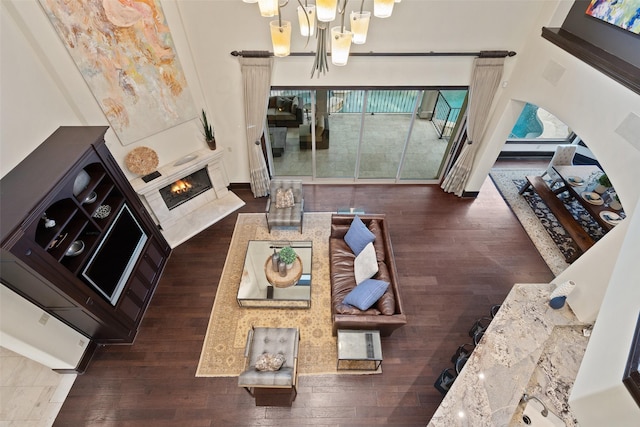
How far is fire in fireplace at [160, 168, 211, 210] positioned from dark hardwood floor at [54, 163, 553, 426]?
2.65ft

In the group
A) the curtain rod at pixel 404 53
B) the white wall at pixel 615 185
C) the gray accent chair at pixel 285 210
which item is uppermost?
the curtain rod at pixel 404 53

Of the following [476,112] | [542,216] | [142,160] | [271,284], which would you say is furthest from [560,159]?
[142,160]

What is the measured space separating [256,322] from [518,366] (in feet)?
11.0

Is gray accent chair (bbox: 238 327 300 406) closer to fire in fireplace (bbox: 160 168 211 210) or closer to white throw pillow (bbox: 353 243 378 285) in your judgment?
white throw pillow (bbox: 353 243 378 285)

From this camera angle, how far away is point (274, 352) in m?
3.89

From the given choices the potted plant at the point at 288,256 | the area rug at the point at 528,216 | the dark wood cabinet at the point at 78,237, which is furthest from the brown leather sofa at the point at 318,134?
the area rug at the point at 528,216

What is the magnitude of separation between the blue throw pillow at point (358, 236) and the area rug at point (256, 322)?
67 centimetres

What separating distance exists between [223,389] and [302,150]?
4.74 metres

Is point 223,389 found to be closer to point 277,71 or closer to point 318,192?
point 318,192

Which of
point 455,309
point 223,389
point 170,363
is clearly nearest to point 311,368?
point 223,389

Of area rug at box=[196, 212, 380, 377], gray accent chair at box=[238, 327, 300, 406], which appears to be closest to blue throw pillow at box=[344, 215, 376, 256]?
area rug at box=[196, 212, 380, 377]

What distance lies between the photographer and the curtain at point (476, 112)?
5.09 metres

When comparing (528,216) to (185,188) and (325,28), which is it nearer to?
(325,28)

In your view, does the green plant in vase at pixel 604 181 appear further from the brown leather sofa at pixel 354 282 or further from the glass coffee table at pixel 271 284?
the glass coffee table at pixel 271 284
